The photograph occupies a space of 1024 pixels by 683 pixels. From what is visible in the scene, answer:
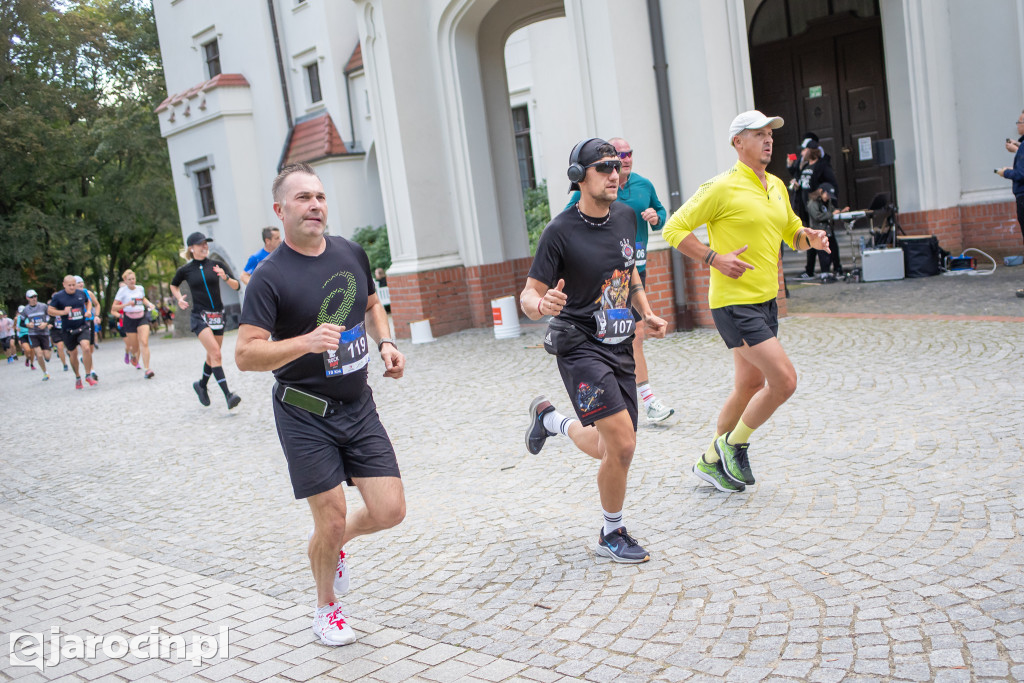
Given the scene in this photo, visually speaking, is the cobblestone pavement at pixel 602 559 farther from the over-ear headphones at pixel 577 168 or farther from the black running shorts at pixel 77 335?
the black running shorts at pixel 77 335

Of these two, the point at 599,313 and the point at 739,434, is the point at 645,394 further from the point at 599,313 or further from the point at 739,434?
the point at 599,313

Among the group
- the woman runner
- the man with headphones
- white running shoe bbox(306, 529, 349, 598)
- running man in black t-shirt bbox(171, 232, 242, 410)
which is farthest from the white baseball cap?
the woman runner

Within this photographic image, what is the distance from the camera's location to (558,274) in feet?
14.2

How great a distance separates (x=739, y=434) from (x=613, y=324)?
1196 millimetres

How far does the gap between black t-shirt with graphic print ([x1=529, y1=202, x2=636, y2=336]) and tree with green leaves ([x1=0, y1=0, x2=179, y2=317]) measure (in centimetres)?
3280

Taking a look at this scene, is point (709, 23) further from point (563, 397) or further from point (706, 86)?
point (563, 397)

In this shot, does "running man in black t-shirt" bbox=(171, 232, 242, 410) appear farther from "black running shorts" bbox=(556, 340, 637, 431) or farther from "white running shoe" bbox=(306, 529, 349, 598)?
"black running shorts" bbox=(556, 340, 637, 431)

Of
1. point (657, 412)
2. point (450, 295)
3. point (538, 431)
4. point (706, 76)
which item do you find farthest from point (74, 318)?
point (538, 431)

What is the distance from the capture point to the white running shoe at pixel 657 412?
6773 millimetres

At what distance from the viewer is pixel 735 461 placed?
504 cm

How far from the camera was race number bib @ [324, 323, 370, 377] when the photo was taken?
12.2 ft

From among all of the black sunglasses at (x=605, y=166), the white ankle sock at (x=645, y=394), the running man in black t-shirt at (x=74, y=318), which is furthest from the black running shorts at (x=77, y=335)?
the black sunglasses at (x=605, y=166)

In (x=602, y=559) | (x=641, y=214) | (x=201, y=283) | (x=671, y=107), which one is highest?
(x=671, y=107)

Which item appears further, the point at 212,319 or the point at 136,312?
the point at 136,312
